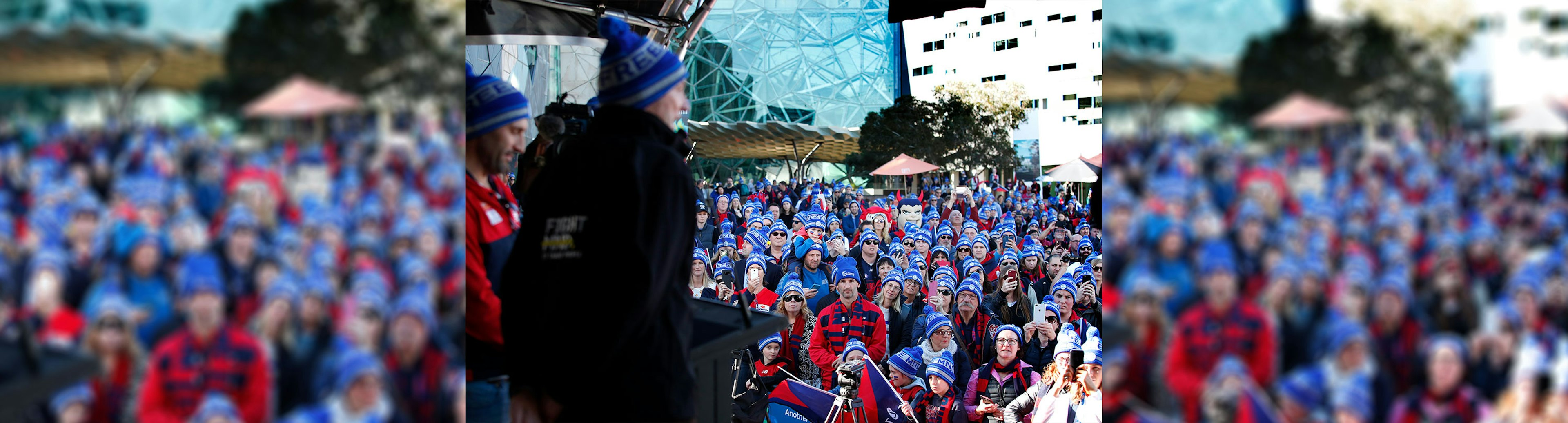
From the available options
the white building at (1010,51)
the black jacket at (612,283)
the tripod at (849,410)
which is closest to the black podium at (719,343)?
the black jacket at (612,283)

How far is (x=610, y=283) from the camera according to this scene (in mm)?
2146

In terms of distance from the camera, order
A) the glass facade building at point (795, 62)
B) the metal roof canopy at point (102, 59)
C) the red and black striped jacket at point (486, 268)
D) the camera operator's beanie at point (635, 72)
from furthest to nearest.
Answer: the glass facade building at point (795, 62)
the red and black striped jacket at point (486, 268)
the camera operator's beanie at point (635, 72)
the metal roof canopy at point (102, 59)

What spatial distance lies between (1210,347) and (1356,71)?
1.42 ft

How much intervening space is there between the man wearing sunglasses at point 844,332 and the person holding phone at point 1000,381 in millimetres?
917

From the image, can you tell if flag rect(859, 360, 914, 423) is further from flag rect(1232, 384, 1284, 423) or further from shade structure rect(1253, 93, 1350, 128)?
shade structure rect(1253, 93, 1350, 128)

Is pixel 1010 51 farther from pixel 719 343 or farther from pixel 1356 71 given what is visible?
pixel 1356 71

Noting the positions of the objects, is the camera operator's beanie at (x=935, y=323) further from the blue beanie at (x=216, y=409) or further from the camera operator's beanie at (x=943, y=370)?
the blue beanie at (x=216, y=409)

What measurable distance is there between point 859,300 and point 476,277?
198 inches

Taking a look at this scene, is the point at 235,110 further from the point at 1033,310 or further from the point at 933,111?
the point at 933,111

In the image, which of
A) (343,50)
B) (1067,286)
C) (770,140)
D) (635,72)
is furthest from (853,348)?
(770,140)

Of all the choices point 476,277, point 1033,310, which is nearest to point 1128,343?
point 476,277

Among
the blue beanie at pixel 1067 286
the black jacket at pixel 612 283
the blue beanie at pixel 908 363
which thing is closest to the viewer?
the black jacket at pixel 612 283

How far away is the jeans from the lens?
271 centimetres

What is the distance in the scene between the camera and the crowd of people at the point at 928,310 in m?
6.29
